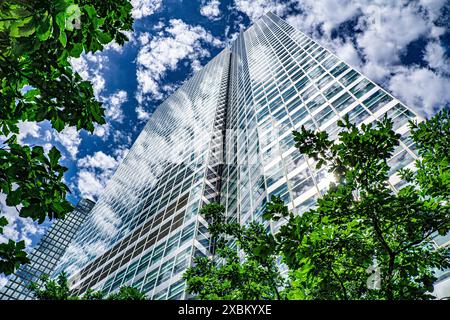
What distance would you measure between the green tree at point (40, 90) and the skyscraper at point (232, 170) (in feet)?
61.9

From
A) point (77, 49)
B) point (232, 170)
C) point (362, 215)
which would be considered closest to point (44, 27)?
point (77, 49)

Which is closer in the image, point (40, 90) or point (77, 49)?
point (77, 49)

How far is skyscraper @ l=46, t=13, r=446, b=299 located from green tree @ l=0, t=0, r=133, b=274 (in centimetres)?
1887

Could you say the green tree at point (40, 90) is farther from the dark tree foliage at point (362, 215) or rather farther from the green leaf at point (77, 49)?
the dark tree foliage at point (362, 215)

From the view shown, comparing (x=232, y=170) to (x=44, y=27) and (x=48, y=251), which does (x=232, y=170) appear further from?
(x=48, y=251)

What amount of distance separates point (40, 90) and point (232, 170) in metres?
36.0

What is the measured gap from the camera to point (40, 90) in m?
3.51

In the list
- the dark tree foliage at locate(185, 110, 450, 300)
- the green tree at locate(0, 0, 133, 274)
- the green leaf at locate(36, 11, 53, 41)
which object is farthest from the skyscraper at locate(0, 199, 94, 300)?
the green leaf at locate(36, 11, 53, 41)

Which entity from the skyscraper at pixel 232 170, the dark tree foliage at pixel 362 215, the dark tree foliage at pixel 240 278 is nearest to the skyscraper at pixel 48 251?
the skyscraper at pixel 232 170

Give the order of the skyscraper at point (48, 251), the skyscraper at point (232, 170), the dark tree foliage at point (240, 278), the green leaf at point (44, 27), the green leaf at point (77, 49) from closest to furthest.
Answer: the green leaf at point (44, 27) → the green leaf at point (77, 49) → the dark tree foliage at point (240, 278) → the skyscraper at point (232, 170) → the skyscraper at point (48, 251)

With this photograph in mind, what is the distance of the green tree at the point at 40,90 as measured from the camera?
240 centimetres

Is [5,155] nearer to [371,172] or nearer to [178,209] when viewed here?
[371,172]

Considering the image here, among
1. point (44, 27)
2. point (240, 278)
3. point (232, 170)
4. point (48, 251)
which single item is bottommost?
point (44, 27)
